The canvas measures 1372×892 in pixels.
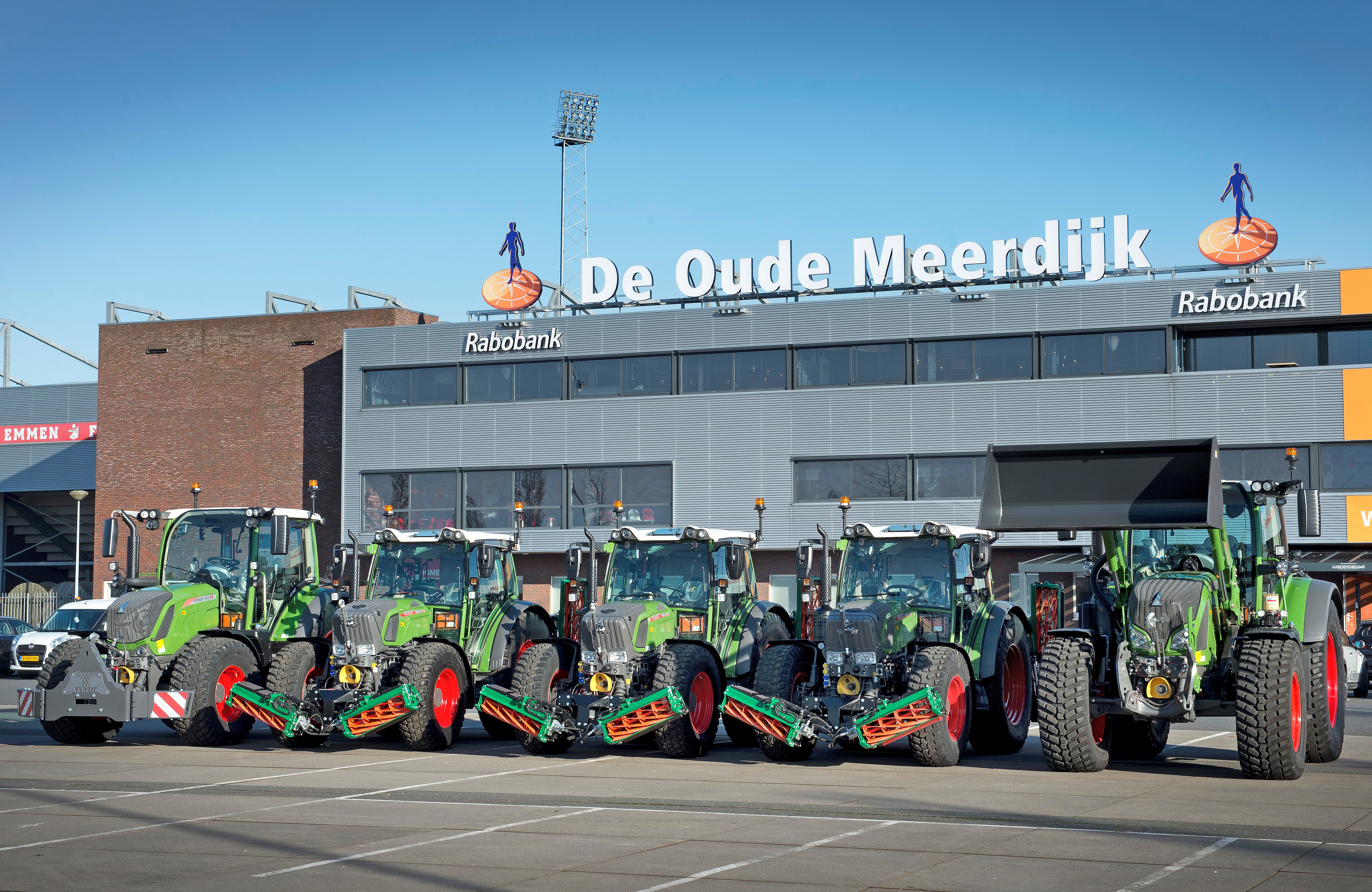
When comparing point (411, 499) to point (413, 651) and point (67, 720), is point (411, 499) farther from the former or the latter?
point (413, 651)

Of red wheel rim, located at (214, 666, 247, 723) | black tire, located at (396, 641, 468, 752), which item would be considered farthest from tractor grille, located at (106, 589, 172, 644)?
black tire, located at (396, 641, 468, 752)

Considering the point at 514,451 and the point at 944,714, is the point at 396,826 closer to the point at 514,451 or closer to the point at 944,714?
the point at 944,714

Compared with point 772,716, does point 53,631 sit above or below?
below

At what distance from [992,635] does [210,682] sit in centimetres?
912

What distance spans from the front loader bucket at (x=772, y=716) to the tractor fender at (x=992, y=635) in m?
2.27

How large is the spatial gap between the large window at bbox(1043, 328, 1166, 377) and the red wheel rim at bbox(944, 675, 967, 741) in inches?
954

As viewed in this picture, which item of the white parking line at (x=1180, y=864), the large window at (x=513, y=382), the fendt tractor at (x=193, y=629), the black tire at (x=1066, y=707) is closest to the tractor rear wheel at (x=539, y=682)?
the fendt tractor at (x=193, y=629)

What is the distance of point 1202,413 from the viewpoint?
37.0 meters

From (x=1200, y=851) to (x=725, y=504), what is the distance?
1240 inches

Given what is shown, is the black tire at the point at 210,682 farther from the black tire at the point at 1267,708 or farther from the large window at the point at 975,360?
the large window at the point at 975,360

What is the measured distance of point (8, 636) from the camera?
37.1 m

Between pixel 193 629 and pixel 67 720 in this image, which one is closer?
pixel 67 720

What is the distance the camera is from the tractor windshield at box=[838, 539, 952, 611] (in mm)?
16250

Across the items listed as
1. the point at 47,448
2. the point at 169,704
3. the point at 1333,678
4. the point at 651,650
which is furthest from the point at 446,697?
the point at 47,448
